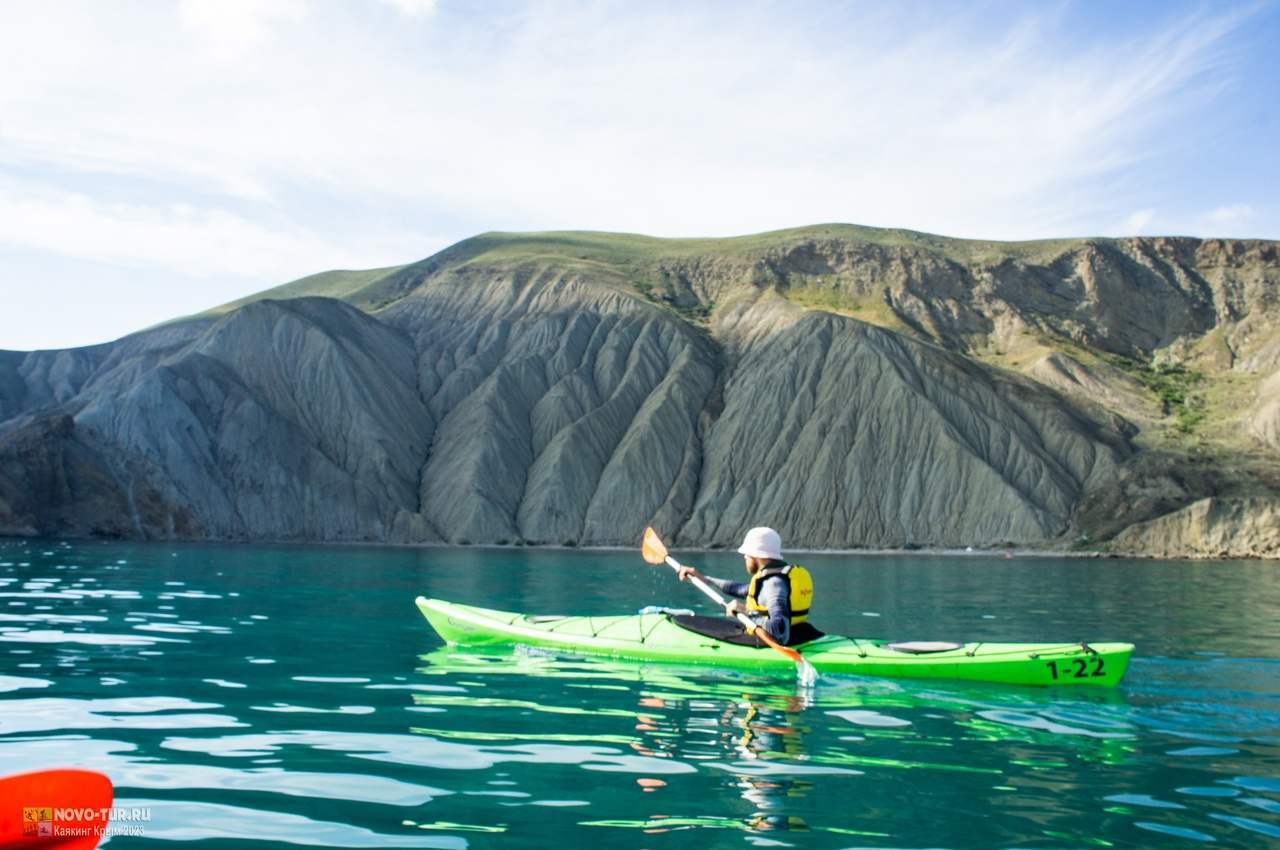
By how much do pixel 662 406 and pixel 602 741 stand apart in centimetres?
8347

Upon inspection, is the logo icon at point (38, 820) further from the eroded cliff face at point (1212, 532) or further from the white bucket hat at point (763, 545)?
the eroded cliff face at point (1212, 532)

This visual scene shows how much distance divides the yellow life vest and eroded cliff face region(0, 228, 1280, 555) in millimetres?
67490

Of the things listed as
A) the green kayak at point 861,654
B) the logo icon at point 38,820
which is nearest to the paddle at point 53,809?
the logo icon at point 38,820

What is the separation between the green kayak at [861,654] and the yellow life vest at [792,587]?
0.75 meters

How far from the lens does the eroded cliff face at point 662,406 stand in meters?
84.4

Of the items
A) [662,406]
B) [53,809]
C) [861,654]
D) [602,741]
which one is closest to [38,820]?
[53,809]

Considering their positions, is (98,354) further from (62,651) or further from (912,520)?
(62,651)

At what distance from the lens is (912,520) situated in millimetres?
84938

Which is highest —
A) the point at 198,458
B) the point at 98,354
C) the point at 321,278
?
the point at 321,278

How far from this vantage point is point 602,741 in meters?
12.4

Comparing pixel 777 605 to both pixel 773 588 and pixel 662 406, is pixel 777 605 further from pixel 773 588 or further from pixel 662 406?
pixel 662 406

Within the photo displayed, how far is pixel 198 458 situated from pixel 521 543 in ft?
80.4

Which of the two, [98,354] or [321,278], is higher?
[321,278]

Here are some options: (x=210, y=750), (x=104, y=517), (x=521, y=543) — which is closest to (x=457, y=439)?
(x=521, y=543)
